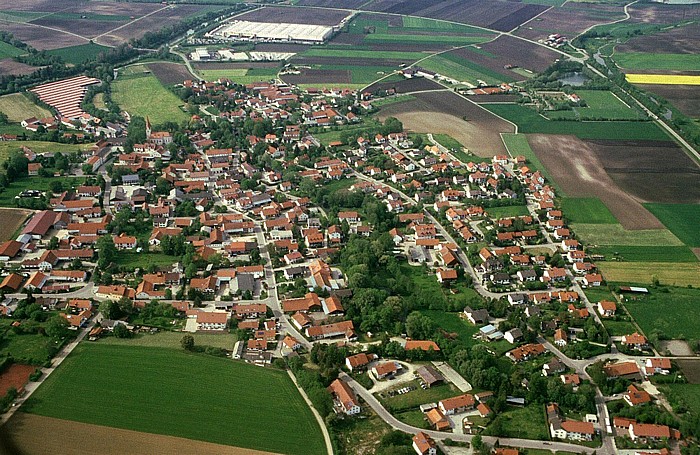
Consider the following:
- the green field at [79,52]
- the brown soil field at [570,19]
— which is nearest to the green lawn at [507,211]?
the green field at [79,52]

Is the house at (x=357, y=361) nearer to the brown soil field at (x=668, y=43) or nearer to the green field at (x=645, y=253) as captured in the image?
the green field at (x=645, y=253)

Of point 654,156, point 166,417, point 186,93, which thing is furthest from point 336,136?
point 166,417

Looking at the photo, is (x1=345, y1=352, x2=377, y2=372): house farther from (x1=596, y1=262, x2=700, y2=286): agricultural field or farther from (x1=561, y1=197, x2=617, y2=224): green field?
(x1=561, y1=197, x2=617, y2=224): green field

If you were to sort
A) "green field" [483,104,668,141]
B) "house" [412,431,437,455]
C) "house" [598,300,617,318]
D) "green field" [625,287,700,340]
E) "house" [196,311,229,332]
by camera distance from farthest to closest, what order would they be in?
"green field" [483,104,668,141]
"house" [598,300,617,318]
"green field" [625,287,700,340]
"house" [196,311,229,332]
"house" [412,431,437,455]

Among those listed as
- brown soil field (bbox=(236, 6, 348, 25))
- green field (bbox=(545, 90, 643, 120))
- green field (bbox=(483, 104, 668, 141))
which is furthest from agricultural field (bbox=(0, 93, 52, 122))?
green field (bbox=(545, 90, 643, 120))

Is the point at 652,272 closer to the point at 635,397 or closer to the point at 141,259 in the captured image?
the point at 635,397

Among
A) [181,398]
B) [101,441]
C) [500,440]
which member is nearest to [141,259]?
[181,398]

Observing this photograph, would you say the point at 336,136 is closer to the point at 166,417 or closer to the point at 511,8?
the point at 166,417

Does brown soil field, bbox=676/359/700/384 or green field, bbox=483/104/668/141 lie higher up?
green field, bbox=483/104/668/141
